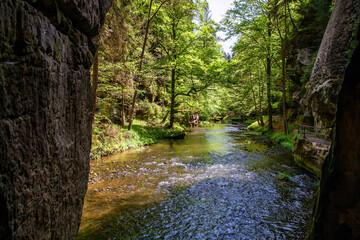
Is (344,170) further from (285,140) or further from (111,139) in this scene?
(285,140)

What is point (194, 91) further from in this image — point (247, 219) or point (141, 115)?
point (247, 219)

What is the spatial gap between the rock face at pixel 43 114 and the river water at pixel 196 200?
6.29ft

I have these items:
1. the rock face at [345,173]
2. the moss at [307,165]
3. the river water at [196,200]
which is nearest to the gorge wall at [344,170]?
the rock face at [345,173]

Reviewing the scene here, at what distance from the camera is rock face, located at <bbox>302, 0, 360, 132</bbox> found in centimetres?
852

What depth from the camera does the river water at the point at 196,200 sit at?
432 cm

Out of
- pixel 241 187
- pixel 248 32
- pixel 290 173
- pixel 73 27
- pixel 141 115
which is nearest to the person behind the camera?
pixel 73 27

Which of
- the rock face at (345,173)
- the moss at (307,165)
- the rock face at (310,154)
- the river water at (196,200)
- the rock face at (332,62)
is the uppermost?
the rock face at (332,62)

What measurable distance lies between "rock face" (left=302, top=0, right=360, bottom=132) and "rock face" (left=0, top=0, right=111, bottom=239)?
10.3 m

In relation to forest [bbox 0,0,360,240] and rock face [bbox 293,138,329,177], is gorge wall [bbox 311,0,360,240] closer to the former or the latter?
forest [bbox 0,0,360,240]

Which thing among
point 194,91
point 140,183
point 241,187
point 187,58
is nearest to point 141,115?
point 194,91

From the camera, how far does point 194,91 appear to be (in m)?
19.5

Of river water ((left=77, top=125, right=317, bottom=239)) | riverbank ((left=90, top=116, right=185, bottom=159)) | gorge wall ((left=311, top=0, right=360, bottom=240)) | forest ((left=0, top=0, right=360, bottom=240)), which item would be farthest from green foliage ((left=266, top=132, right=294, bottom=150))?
gorge wall ((left=311, top=0, right=360, bottom=240))

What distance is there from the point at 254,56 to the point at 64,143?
18.6m

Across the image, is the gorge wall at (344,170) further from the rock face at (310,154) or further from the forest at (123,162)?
the rock face at (310,154)
